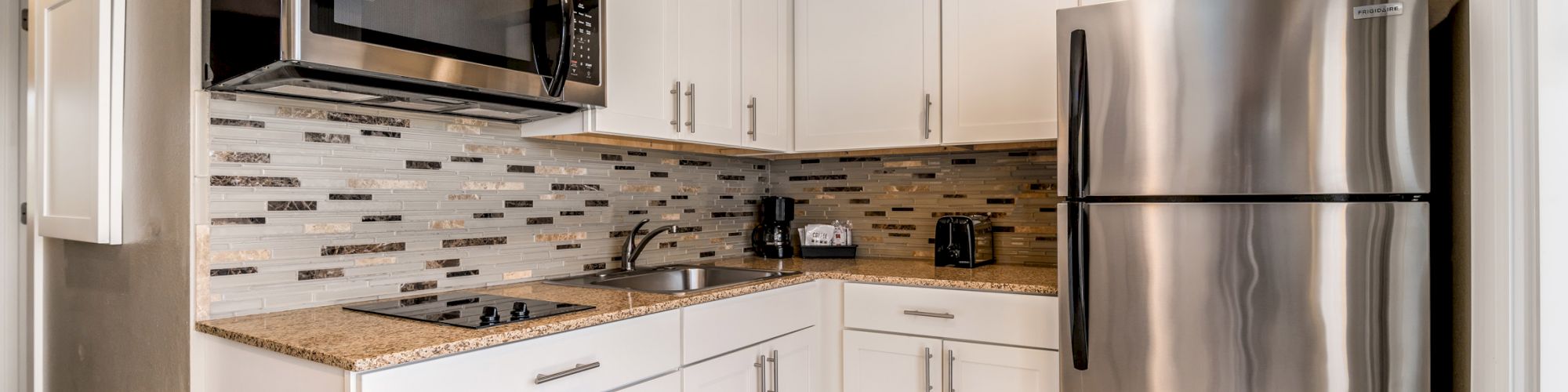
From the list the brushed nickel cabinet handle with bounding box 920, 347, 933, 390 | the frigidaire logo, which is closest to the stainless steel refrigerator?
the frigidaire logo

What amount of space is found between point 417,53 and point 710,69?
1.02 metres

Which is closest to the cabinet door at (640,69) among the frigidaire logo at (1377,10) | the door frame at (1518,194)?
the frigidaire logo at (1377,10)

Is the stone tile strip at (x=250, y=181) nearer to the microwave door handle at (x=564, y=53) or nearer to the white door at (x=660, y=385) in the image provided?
the microwave door handle at (x=564, y=53)

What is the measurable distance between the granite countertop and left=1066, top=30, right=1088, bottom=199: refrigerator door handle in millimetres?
381

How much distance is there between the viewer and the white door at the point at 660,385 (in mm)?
1726

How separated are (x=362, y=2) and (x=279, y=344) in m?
0.61

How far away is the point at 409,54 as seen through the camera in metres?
1.51

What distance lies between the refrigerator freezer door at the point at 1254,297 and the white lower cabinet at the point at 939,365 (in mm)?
288

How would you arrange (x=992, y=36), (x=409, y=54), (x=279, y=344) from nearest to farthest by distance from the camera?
(x=279, y=344) < (x=409, y=54) < (x=992, y=36)

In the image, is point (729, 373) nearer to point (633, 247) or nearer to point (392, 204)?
point (633, 247)

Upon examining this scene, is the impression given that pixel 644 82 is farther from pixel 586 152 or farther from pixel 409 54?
pixel 409 54

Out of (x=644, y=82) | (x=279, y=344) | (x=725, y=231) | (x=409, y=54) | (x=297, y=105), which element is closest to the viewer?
(x=279, y=344)

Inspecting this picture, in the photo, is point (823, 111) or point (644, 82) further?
point (823, 111)

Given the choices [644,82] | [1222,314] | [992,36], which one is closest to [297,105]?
[644,82]
